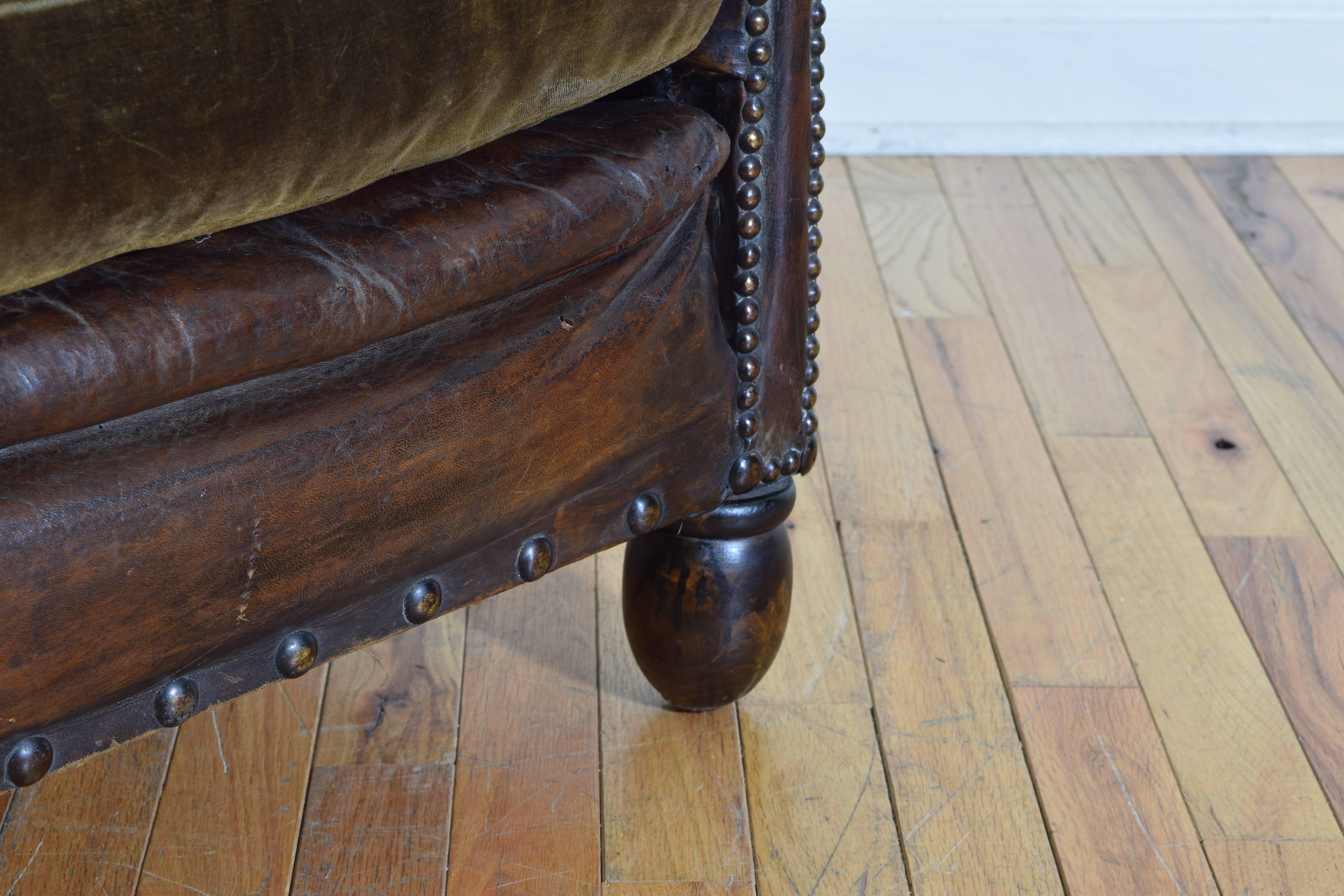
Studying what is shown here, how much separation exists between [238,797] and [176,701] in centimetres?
32

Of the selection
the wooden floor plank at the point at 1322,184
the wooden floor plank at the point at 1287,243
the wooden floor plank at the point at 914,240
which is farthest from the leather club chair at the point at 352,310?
the wooden floor plank at the point at 1322,184

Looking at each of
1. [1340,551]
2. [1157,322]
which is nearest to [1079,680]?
[1340,551]

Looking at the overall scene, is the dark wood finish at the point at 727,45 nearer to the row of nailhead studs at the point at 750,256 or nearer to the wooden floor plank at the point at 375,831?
the row of nailhead studs at the point at 750,256

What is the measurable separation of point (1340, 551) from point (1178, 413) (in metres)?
0.23

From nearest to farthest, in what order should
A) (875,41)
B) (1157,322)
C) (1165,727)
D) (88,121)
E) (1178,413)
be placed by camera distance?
(88,121) < (1165,727) < (1178,413) < (1157,322) < (875,41)

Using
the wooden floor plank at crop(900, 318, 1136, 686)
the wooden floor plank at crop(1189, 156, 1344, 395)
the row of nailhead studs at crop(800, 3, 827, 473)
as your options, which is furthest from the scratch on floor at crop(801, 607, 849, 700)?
the wooden floor plank at crop(1189, 156, 1344, 395)

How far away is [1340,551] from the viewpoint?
42.9 inches

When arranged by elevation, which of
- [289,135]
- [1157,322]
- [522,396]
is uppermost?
[289,135]

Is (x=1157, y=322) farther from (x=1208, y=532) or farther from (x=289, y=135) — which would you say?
(x=289, y=135)

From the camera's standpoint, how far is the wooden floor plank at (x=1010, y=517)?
969mm

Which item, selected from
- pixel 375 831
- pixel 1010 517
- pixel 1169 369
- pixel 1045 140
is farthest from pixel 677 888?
pixel 1045 140

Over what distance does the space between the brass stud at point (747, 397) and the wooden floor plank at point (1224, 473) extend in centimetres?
46

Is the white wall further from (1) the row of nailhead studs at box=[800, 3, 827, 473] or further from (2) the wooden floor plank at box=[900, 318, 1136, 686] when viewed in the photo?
(1) the row of nailhead studs at box=[800, 3, 827, 473]

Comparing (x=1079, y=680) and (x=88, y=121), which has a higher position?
(x=88, y=121)
